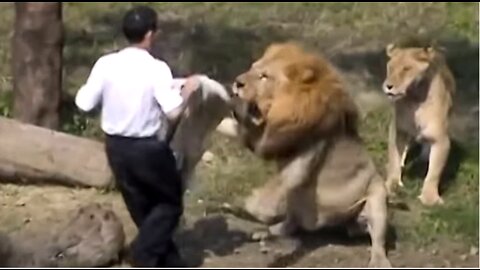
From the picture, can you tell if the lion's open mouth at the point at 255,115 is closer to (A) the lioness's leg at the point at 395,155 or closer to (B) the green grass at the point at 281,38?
(B) the green grass at the point at 281,38

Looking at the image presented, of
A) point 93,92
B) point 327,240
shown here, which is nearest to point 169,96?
point 93,92

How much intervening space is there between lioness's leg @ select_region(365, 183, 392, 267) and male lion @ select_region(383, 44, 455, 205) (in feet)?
3.29

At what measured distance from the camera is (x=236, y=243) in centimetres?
773

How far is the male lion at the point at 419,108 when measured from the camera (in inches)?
340

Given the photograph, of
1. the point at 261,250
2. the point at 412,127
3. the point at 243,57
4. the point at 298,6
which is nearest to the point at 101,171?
the point at 261,250

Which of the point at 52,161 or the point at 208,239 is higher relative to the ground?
the point at 52,161

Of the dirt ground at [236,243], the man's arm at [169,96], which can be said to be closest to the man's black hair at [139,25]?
the man's arm at [169,96]

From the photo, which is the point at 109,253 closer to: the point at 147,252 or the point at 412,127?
the point at 147,252

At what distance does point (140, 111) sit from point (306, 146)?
1185 millimetres

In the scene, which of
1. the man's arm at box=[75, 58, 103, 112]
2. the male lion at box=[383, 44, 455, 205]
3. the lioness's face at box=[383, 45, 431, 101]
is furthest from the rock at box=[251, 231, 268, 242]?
the man's arm at box=[75, 58, 103, 112]

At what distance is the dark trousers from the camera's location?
6578 mm

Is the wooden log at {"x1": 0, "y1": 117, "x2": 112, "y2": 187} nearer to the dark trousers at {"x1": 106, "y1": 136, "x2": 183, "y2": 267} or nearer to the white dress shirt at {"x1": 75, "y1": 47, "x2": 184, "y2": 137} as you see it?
the dark trousers at {"x1": 106, "y1": 136, "x2": 183, "y2": 267}

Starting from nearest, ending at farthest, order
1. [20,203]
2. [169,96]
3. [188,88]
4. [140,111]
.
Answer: [169,96], [140,111], [188,88], [20,203]

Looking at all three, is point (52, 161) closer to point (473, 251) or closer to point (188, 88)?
point (188, 88)
